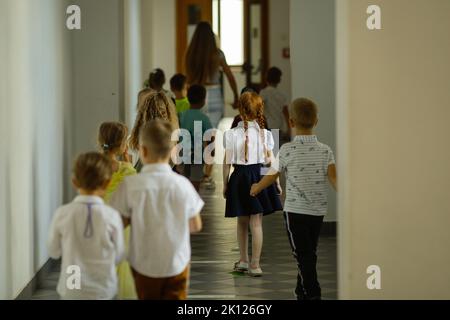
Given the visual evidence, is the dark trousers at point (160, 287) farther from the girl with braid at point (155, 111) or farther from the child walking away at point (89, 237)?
the girl with braid at point (155, 111)

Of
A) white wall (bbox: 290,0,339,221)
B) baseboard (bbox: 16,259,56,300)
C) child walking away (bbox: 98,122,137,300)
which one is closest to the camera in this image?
child walking away (bbox: 98,122,137,300)

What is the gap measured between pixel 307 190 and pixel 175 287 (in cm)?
187

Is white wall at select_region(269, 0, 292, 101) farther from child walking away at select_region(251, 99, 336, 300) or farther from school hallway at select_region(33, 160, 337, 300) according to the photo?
child walking away at select_region(251, 99, 336, 300)

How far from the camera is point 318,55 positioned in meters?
10.1

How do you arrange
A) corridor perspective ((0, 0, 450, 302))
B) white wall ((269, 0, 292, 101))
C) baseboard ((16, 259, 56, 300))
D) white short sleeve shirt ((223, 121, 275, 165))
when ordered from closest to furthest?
corridor perspective ((0, 0, 450, 302)) < baseboard ((16, 259, 56, 300)) < white short sleeve shirt ((223, 121, 275, 165)) < white wall ((269, 0, 292, 101))


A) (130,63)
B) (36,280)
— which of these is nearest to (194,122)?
(36,280)

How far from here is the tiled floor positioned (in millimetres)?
7500

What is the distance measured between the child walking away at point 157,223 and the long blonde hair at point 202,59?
20.6 ft

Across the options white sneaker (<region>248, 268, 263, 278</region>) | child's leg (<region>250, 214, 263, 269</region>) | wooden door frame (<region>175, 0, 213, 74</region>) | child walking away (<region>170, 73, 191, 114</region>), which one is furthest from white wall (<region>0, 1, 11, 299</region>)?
wooden door frame (<region>175, 0, 213, 74</region>)

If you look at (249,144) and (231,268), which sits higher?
(249,144)

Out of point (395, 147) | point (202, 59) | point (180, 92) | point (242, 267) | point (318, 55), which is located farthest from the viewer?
point (180, 92)

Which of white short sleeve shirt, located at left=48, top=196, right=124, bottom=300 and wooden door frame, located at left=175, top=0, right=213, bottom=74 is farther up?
wooden door frame, located at left=175, top=0, right=213, bottom=74

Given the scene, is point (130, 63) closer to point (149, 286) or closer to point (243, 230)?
point (243, 230)

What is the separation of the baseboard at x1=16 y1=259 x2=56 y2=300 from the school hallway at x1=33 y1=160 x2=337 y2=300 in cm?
4
